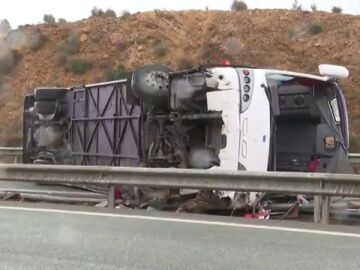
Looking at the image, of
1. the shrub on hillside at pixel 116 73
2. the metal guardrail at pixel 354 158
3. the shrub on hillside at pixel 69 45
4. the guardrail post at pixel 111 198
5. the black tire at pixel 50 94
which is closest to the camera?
the guardrail post at pixel 111 198

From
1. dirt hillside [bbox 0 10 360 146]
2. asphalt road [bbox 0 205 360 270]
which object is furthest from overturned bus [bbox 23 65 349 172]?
dirt hillside [bbox 0 10 360 146]

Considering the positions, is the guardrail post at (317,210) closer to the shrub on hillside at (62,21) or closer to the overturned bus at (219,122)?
the overturned bus at (219,122)

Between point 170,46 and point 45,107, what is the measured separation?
19.8 m

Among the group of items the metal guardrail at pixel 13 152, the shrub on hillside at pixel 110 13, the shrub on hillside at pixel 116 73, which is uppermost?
the shrub on hillside at pixel 110 13

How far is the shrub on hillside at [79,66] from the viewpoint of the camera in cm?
3313

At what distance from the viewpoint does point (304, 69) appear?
2762 centimetres

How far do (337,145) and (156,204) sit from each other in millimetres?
2721

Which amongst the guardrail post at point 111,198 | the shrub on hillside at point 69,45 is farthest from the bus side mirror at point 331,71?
the shrub on hillside at point 69,45

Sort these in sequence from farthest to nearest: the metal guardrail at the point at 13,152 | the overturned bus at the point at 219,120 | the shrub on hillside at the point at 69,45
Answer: the shrub on hillside at the point at 69,45, the metal guardrail at the point at 13,152, the overturned bus at the point at 219,120

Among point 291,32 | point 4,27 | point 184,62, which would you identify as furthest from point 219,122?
point 4,27

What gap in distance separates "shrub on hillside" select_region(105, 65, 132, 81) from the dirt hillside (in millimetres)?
71

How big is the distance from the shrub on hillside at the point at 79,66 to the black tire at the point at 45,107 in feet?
64.3

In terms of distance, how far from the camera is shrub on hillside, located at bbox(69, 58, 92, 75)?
109ft

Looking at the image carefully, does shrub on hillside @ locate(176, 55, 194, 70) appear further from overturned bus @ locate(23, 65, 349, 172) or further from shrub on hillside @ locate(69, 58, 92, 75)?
overturned bus @ locate(23, 65, 349, 172)
